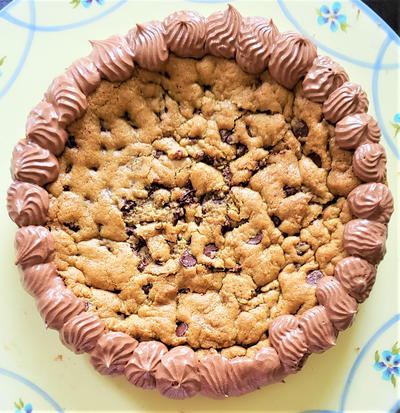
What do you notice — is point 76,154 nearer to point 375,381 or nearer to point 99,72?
point 99,72

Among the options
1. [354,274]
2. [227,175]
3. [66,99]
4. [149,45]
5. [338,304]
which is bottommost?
[338,304]

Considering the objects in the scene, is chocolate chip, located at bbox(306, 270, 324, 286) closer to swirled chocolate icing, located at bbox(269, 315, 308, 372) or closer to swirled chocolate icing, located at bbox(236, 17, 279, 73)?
swirled chocolate icing, located at bbox(269, 315, 308, 372)

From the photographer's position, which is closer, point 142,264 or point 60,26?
point 142,264

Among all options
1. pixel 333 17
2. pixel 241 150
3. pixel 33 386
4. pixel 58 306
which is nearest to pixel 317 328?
pixel 241 150

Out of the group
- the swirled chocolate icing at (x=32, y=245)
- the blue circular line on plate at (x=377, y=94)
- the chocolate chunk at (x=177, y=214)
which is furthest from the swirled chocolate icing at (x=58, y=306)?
the blue circular line on plate at (x=377, y=94)

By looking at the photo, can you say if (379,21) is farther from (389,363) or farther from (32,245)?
(32,245)

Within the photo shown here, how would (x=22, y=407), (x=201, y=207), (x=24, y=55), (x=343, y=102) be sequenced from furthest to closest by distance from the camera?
(x=24, y=55) < (x=22, y=407) < (x=201, y=207) < (x=343, y=102)

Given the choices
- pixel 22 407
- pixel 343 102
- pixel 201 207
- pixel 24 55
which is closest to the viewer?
pixel 343 102
